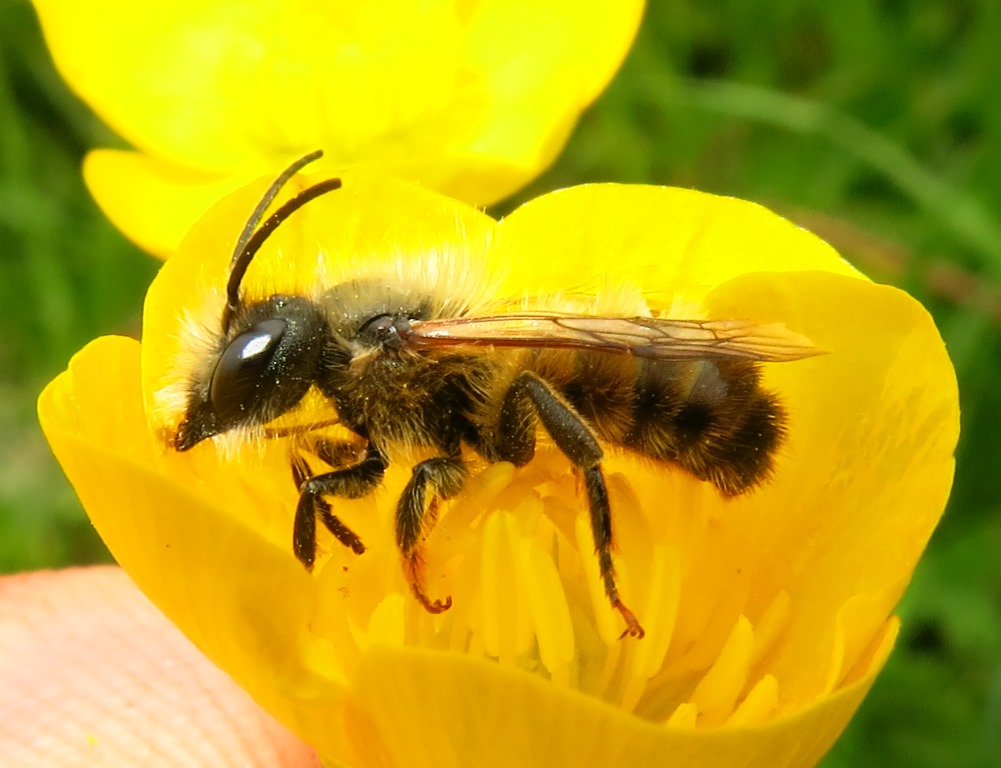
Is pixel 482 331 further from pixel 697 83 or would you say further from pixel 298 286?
pixel 697 83

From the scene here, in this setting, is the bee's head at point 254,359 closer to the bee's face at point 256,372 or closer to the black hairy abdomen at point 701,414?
the bee's face at point 256,372

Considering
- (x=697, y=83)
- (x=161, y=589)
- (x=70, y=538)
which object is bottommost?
(x=70, y=538)

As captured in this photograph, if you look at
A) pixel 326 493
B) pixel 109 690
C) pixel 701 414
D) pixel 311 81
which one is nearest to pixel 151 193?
pixel 311 81

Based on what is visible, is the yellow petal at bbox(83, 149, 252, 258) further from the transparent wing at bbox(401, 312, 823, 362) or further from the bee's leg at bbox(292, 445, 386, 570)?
the transparent wing at bbox(401, 312, 823, 362)

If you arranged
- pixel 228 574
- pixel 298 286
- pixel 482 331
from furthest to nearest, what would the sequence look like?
1. pixel 298 286
2. pixel 482 331
3. pixel 228 574

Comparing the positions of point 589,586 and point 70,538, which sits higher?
point 589,586

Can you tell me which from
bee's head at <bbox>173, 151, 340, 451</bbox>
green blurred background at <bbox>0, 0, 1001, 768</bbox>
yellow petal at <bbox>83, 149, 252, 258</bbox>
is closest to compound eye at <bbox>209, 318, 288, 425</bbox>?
bee's head at <bbox>173, 151, 340, 451</bbox>

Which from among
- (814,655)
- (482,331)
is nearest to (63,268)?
(482,331)
